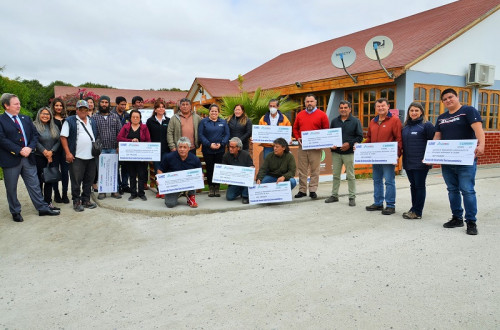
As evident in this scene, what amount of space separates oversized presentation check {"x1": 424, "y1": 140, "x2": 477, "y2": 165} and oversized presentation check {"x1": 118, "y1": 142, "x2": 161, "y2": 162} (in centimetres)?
483

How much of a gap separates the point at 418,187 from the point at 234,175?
3258 mm

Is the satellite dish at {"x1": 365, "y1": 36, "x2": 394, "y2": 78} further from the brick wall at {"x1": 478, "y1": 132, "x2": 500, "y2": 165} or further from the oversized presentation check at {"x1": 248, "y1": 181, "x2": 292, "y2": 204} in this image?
the oversized presentation check at {"x1": 248, "y1": 181, "x2": 292, "y2": 204}

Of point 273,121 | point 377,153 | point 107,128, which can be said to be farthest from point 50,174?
point 377,153

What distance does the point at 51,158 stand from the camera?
263 inches

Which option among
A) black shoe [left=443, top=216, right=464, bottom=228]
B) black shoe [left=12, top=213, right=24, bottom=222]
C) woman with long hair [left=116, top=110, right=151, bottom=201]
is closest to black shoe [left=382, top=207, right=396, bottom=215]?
black shoe [left=443, top=216, right=464, bottom=228]

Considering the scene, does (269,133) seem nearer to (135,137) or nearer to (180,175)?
(180,175)

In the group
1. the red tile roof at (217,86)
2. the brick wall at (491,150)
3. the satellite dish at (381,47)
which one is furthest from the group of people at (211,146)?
the red tile roof at (217,86)

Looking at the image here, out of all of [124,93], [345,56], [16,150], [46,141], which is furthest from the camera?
[124,93]

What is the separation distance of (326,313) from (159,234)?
3.08 metres

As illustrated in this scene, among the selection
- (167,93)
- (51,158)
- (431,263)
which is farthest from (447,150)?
(167,93)

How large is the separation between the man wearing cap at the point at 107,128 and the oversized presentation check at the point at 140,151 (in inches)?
24.8

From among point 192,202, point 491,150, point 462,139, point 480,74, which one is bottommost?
point 192,202

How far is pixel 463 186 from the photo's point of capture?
5367 mm

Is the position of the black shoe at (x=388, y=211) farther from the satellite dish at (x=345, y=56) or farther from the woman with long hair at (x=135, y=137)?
the satellite dish at (x=345, y=56)
